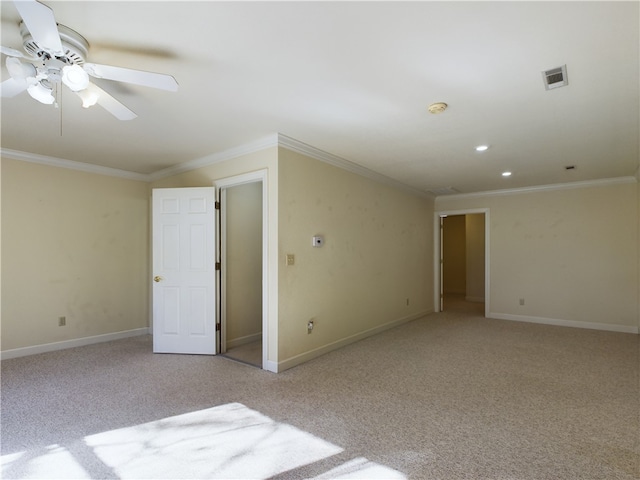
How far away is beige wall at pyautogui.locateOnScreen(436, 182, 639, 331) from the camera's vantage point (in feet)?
17.5

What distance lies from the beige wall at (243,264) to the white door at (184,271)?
0.92ft

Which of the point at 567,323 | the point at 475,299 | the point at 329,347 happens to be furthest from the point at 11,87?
the point at 475,299

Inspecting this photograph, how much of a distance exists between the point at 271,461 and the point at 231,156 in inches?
126

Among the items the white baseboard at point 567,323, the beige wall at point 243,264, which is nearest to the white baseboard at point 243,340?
the beige wall at point 243,264

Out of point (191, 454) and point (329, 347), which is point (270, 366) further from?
point (191, 454)

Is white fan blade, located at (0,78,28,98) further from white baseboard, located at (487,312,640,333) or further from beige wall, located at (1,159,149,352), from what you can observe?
white baseboard, located at (487,312,640,333)

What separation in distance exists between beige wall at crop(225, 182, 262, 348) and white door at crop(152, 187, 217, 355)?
280 mm

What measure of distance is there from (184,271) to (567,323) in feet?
20.7

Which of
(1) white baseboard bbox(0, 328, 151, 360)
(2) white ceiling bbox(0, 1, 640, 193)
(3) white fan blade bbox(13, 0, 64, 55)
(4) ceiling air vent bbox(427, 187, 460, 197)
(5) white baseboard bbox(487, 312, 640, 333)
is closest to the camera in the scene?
(3) white fan blade bbox(13, 0, 64, 55)

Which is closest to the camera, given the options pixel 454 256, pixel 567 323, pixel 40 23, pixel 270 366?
pixel 40 23

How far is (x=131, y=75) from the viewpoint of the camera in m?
1.87

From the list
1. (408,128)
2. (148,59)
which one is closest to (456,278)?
(408,128)

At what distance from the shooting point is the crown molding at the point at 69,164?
13.1 feet

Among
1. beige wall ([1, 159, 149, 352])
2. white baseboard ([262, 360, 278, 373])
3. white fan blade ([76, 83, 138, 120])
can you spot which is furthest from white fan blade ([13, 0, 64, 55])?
beige wall ([1, 159, 149, 352])
